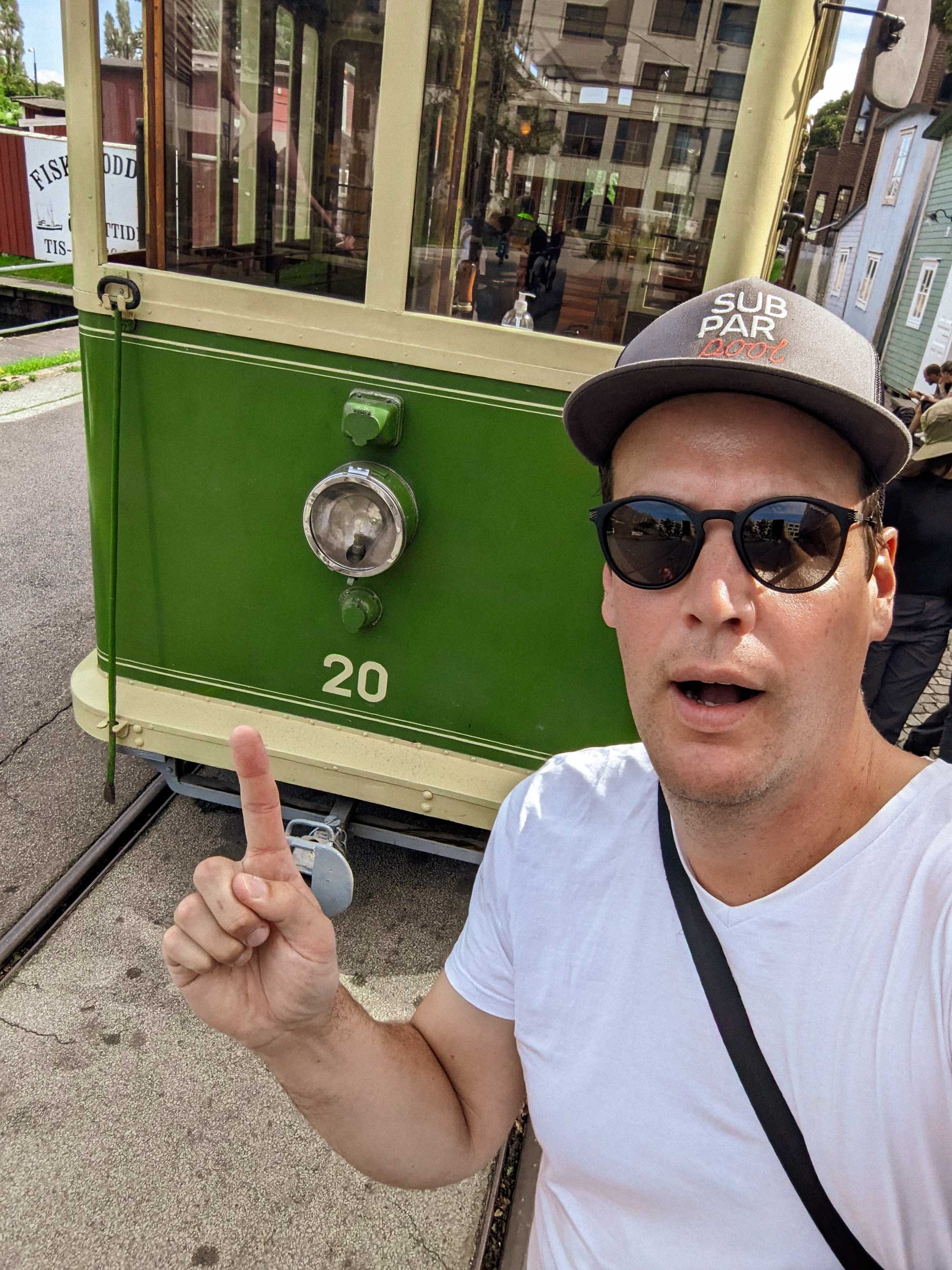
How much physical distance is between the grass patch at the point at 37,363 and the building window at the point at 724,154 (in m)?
9.56

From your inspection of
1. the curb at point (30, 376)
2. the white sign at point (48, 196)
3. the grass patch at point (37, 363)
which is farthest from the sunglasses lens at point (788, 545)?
the white sign at point (48, 196)

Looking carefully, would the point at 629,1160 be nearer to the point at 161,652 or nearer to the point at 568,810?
the point at 568,810

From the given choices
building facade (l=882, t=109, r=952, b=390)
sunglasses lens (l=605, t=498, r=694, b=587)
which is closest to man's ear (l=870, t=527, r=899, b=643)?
sunglasses lens (l=605, t=498, r=694, b=587)

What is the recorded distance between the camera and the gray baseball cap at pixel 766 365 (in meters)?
1.08

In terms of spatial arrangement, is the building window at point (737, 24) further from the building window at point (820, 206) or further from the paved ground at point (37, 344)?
the building window at point (820, 206)

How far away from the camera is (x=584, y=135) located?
2.28 m

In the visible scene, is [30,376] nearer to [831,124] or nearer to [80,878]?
[80,878]

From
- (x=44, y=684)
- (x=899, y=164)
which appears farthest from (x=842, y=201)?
(x=44, y=684)

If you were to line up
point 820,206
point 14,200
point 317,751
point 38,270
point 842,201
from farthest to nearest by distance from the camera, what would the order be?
1. point 820,206
2. point 842,201
3. point 14,200
4. point 38,270
5. point 317,751

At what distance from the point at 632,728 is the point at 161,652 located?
146 centimetres

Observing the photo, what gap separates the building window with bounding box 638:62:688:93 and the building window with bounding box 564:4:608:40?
13 cm

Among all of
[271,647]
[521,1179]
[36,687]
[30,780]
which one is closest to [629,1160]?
[521,1179]

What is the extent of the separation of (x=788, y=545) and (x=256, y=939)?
780 mm

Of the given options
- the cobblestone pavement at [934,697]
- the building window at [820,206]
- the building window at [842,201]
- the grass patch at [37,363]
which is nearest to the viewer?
the cobblestone pavement at [934,697]
